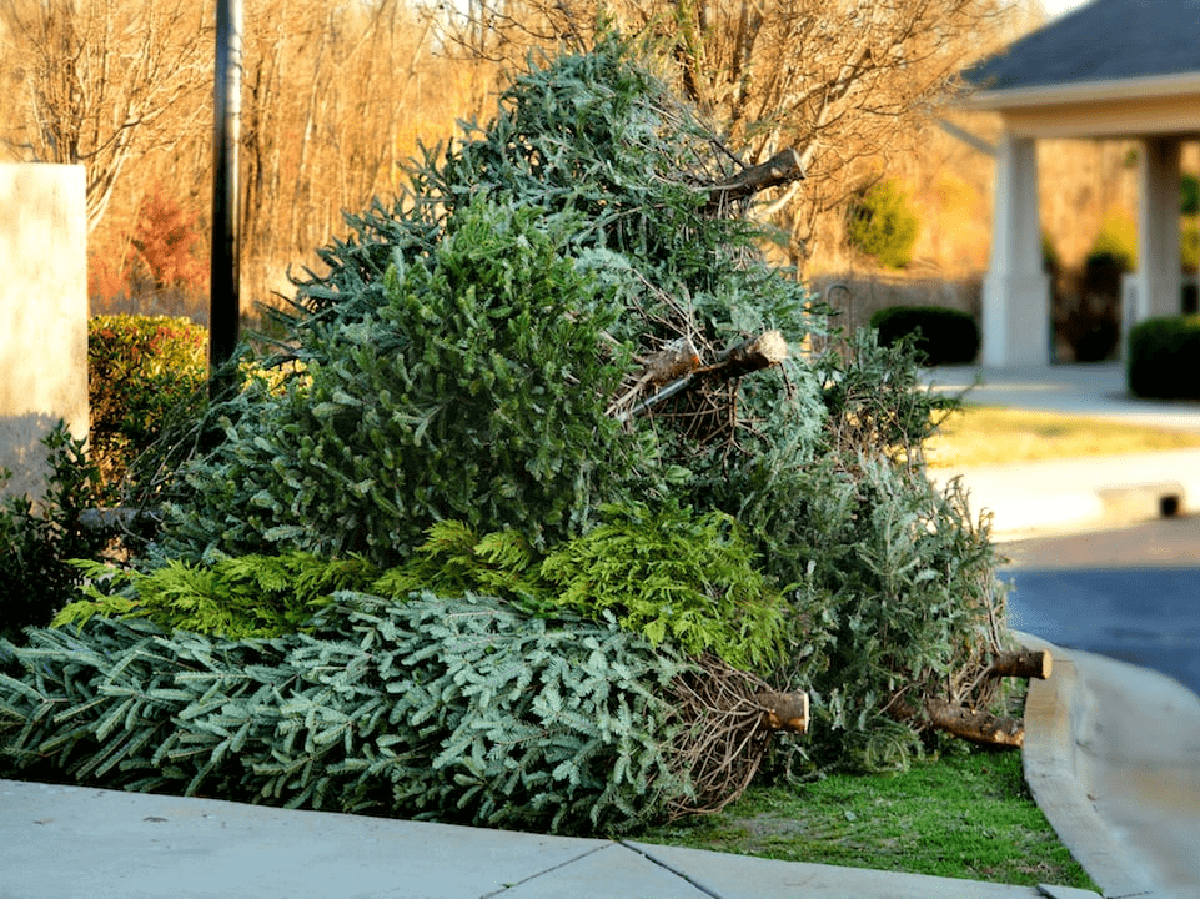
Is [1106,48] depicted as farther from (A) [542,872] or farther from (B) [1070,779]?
(A) [542,872]

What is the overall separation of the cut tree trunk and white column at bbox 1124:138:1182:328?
75.5 ft

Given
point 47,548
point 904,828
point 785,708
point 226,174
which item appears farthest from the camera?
point 226,174

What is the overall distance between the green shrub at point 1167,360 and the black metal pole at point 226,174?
17212mm

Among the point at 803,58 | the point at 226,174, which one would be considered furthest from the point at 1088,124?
the point at 226,174

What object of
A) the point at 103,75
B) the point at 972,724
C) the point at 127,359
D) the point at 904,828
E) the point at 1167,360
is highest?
the point at 103,75

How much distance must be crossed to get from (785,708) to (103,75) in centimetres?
1101

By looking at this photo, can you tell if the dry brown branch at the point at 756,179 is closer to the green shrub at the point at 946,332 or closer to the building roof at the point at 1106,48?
the green shrub at the point at 946,332

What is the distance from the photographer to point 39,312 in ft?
24.5

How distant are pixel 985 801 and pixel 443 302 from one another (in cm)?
238

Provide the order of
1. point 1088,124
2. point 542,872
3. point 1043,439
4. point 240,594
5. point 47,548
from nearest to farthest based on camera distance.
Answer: point 542,872, point 240,594, point 47,548, point 1043,439, point 1088,124

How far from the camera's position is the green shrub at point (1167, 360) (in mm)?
22000

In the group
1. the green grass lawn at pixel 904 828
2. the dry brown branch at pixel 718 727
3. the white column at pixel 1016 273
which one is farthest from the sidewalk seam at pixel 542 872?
the white column at pixel 1016 273

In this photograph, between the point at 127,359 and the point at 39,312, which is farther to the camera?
the point at 127,359

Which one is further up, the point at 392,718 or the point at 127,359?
the point at 127,359
